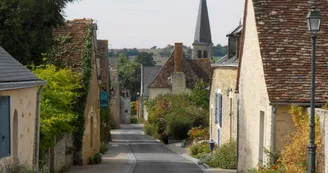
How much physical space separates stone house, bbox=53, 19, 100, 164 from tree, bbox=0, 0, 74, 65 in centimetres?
197

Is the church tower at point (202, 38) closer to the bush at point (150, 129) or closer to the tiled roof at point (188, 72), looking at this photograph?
the tiled roof at point (188, 72)

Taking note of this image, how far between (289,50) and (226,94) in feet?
33.6

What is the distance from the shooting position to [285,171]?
15367 millimetres

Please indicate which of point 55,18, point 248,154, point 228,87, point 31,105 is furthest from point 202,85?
point 31,105

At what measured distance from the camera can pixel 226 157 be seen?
25.5m

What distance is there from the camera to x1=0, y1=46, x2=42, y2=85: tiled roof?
14.2 meters

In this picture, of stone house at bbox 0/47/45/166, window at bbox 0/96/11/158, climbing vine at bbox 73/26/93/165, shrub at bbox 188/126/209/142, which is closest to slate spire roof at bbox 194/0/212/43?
shrub at bbox 188/126/209/142

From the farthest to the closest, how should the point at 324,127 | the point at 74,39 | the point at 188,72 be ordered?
the point at 188,72 → the point at 74,39 → the point at 324,127

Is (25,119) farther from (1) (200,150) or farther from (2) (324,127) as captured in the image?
(1) (200,150)

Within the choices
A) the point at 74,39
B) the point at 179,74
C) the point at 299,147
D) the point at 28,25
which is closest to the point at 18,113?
the point at 299,147

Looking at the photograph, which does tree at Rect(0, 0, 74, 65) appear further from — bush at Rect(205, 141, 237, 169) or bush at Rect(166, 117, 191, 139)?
bush at Rect(166, 117, 191, 139)

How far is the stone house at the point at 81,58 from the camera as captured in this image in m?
27.6

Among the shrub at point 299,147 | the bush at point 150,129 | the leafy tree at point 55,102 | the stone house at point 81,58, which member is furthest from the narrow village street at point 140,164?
the bush at point 150,129

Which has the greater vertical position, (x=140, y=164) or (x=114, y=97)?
(x=114, y=97)
